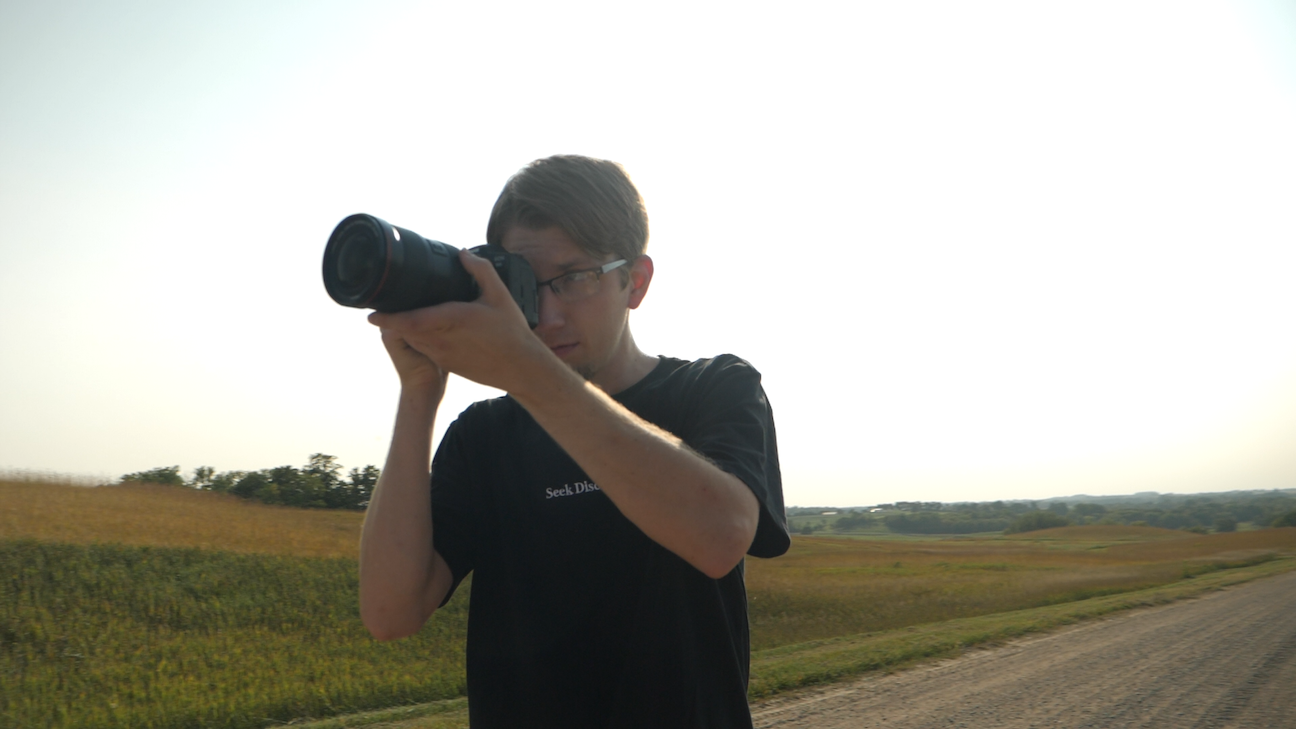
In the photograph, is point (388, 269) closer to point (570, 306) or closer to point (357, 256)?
point (357, 256)

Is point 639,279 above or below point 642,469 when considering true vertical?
above

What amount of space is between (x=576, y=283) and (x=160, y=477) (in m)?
49.6

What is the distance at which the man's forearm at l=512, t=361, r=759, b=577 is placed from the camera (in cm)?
136

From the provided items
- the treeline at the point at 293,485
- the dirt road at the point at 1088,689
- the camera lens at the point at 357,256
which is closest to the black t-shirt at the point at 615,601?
the camera lens at the point at 357,256

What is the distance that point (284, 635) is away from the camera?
1652 centimetres

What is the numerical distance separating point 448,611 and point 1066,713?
1416cm

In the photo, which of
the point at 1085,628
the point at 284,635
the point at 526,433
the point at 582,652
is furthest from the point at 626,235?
the point at 284,635

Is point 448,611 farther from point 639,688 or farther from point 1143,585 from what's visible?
point 1143,585

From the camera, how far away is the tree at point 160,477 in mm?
41316

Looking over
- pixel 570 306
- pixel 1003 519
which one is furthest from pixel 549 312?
pixel 1003 519

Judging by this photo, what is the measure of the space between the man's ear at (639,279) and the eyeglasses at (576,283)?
0.36 feet

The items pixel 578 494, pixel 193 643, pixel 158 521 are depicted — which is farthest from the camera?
pixel 158 521

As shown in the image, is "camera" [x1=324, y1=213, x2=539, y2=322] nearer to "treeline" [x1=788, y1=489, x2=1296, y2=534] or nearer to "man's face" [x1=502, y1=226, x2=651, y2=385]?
"man's face" [x1=502, y1=226, x2=651, y2=385]

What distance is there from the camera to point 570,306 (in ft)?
5.84
